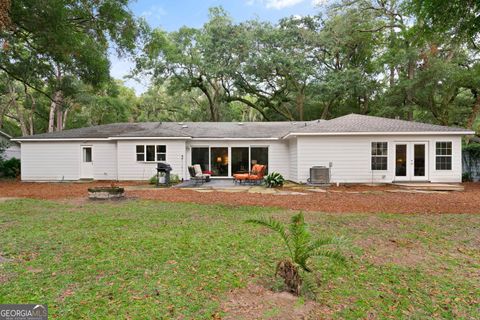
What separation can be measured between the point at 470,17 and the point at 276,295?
9.56 metres

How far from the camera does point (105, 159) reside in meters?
16.1

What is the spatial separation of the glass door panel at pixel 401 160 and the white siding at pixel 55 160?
16.7 meters

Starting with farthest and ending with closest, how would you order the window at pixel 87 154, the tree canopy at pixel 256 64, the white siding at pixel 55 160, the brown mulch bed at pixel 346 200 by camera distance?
the window at pixel 87 154 → the white siding at pixel 55 160 → the tree canopy at pixel 256 64 → the brown mulch bed at pixel 346 200

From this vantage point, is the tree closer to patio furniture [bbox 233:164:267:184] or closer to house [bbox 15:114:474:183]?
house [bbox 15:114:474:183]

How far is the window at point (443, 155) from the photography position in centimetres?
1327

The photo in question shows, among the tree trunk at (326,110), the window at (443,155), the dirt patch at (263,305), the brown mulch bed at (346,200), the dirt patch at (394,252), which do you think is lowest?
the dirt patch at (263,305)

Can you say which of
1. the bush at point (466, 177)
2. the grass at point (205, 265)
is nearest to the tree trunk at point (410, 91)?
the bush at point (466, 177)

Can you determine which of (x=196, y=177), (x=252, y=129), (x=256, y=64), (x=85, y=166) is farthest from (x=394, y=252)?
(x=256, y=64)

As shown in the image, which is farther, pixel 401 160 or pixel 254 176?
pixel 254 176

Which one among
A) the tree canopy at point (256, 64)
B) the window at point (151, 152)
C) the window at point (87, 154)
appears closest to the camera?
the tree canopy at point (256, 64)

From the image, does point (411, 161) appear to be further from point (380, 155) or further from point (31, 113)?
point (31, 113)

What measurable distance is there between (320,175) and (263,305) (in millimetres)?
10924

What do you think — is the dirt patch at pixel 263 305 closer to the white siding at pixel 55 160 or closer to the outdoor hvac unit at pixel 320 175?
the outdoor hvac unit at pixel 320 175

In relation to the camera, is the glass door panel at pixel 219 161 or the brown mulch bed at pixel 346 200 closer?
the brown mulch bed at pixel 346 200
